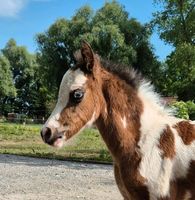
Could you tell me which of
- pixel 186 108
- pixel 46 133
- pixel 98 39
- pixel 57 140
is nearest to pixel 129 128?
pixel 57 140

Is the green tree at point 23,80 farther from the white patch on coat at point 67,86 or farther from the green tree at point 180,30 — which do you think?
the white patch on coat at point 67,86

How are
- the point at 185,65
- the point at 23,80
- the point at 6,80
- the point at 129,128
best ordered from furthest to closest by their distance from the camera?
the point at 23,80 < the point at 6,80 < the point at 185,65 < the point at 129,128

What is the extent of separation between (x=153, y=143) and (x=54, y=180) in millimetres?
6759

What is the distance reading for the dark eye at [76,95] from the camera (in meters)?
4.27

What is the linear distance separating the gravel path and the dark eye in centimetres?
468

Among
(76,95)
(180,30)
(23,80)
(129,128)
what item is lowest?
(23,80)

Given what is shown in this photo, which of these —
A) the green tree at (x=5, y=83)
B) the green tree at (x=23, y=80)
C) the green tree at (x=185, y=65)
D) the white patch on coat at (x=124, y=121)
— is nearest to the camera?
the white patch on coat at (x=124, y=121)

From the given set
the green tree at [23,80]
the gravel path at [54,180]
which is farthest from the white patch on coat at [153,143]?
the green tree at [23,80]

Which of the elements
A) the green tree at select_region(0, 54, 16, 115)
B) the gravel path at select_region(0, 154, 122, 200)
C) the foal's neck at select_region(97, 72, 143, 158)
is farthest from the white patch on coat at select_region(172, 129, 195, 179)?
the green tree at select_region(0, 54, 16, 115)

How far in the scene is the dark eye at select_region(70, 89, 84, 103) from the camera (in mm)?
4266

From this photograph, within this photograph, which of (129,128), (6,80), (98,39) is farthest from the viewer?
(6,80)

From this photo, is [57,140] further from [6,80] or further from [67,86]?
[6,80]

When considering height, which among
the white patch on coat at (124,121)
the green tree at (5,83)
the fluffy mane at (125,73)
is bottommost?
the green tree at (5,83)

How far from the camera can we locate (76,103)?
428 centimetres
